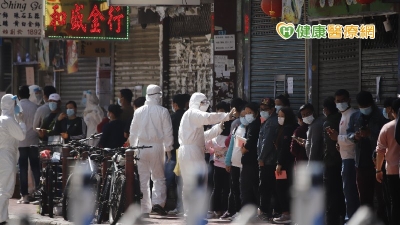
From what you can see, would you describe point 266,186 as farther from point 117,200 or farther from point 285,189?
point 117,200

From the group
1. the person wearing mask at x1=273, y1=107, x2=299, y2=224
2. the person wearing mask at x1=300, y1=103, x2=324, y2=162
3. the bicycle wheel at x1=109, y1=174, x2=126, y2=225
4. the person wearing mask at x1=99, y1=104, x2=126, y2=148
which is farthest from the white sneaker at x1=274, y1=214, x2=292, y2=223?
the person wearing mask at x1=99, y1=104, x2=126, y2=148

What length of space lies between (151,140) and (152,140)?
0.02 metres

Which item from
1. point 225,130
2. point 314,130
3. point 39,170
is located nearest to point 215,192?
point 225,130

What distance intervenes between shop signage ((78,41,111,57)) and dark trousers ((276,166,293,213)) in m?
8.03

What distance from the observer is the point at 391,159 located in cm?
1319

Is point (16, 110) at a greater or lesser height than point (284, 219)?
greater

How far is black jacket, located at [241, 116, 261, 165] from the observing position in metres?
16.2

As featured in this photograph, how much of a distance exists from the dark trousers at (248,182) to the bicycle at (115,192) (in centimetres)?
163

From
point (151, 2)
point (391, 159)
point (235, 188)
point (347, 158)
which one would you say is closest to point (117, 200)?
point (235, 188)

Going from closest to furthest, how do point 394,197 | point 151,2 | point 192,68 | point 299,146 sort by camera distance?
point 394,197, point 299,146, point 151,2, point 192,68

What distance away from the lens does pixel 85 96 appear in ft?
70.2

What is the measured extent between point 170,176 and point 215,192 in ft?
4.26

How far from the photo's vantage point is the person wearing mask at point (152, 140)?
17141 millimetres

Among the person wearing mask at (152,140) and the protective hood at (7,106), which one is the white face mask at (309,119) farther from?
the protective hood at (7,106)
